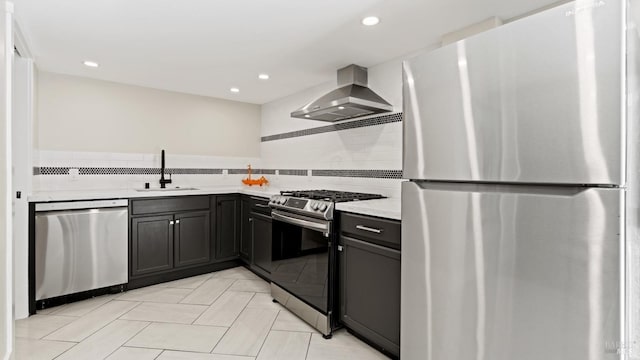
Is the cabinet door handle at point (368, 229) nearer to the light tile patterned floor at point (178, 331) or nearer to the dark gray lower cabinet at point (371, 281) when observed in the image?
the dark gray lower cabinet at point (371, 281)

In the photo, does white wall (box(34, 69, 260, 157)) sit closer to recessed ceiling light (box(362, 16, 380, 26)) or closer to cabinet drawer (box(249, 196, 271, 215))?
cabinet drawer (box(249, 196, 271, 215))

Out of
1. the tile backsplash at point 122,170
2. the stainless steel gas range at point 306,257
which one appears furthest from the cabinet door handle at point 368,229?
the tile backsplash at point 122,170

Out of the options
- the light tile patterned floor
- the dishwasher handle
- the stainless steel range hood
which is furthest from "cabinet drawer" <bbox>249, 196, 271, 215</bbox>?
the dishwasher handle

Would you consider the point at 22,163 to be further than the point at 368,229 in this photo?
Yes

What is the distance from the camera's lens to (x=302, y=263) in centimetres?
259

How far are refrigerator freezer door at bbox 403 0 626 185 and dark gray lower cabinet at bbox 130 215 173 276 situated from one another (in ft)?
9.28

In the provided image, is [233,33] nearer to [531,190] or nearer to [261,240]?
[261,240]

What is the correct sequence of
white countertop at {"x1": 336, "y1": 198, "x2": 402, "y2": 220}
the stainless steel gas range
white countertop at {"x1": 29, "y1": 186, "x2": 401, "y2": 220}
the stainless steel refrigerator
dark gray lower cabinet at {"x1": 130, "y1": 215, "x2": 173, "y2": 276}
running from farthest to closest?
dark gray lower cabinet at {"x1": 130, "y1": 215, "x2": 173, "y2": 276}
the stainless steel gas range
white countertop at {"x1": 29, "y1": 186, "x2": 401, "y2": 220}
white countertop at {"x1": 336, "y1": 198, "x2": 402, "y2": 220}
the stainless steel refrigerator

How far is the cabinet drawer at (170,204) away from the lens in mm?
3216

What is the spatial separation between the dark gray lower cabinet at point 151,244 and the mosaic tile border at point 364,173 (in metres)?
1.70

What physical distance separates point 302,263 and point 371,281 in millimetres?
695

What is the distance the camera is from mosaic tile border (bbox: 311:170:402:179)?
9.35ft

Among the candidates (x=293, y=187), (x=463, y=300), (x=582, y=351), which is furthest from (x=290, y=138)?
(x=582, y=351)

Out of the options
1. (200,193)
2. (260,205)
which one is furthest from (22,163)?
(260,205)
